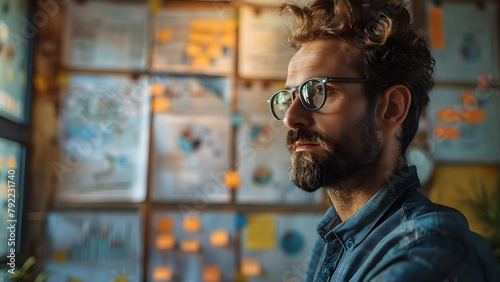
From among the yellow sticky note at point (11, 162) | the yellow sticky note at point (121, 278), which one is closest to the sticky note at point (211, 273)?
the yellow sticky note at point (121, 278)

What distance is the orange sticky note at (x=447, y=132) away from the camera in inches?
104

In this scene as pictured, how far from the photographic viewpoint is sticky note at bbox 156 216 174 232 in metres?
2.42

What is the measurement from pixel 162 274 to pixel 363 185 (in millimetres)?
1631

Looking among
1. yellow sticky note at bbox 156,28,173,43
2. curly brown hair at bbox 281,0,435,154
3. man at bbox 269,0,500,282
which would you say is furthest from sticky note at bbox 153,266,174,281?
curly brown hair at bbox 281,0,435,154

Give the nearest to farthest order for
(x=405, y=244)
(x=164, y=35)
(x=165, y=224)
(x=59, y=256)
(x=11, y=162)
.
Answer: (x=405, y=244)
(x=11, y=162)
(x=59, y=256)
(x=165, y=224)
(x=164, y=35)

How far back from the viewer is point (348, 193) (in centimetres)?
105

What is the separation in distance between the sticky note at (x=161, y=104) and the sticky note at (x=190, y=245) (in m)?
0.73

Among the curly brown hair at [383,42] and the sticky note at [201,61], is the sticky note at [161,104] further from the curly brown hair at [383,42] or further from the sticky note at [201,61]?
the curly brown hair at [383,42]

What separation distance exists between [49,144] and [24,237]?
490 millimetres

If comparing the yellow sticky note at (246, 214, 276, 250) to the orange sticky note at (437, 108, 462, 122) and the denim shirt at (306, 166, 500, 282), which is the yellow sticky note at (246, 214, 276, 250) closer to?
the orange sticky note at (437, 108, 462, 122)

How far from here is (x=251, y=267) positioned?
245cm

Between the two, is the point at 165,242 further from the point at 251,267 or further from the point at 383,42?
the point at 383,42

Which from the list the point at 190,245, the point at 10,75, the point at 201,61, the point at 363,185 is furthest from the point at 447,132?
the point at 10,75

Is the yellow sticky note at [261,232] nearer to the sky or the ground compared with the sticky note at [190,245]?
nearer to the sky
